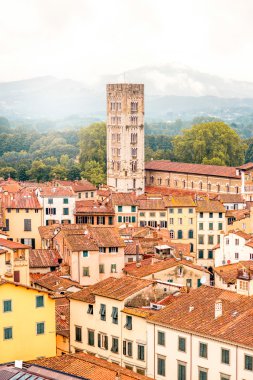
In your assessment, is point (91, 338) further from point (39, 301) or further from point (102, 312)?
point (39, 301)

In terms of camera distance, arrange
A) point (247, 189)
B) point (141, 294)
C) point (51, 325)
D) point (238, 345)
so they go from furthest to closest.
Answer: point (247, 189)
point (141, 294)
point (51, 325)
point (238, 345)

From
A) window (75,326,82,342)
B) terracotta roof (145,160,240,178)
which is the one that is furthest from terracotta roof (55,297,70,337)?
terracotta roof (145,160,240,178)

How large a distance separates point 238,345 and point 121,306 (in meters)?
6.52

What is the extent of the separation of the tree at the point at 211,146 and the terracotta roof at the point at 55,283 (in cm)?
8339

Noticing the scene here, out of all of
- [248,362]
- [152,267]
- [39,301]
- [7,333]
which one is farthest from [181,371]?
[152,267]

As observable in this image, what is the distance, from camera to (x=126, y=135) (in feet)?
362

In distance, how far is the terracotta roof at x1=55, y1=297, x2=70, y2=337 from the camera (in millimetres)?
40625

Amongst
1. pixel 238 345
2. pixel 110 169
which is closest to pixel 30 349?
pixel 238 345

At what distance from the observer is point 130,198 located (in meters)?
74.2

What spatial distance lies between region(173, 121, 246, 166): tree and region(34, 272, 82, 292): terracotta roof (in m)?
83.4

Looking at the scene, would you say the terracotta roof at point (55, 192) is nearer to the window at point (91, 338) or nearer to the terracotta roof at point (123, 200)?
the terracotta roof at point (123, 200)

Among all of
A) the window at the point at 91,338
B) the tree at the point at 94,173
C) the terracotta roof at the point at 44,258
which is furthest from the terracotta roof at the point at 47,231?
the tree at the point at 94,173

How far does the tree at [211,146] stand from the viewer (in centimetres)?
13325

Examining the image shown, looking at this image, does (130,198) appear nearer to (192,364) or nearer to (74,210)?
(74,210)
